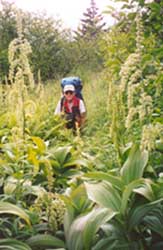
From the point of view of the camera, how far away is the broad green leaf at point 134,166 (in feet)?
8.66

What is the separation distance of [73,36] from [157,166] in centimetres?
1374

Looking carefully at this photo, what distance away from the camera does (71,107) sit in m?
6.73

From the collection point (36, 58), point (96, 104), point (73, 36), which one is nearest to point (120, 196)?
point (96, 104)

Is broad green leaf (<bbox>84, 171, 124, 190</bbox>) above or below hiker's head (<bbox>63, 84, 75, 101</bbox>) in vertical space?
below

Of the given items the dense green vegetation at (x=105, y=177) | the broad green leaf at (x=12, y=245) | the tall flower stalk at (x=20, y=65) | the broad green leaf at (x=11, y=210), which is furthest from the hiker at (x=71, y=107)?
the broad green leaf at (x=12, y=245)

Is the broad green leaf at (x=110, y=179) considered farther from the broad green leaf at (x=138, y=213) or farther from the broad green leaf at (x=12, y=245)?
the broad green leaf at (x=12, y=245)

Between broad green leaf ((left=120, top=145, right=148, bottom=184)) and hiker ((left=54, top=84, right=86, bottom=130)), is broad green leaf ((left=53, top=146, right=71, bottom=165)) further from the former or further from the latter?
hiker ((left=54, top=84, right=86, bottom=130))

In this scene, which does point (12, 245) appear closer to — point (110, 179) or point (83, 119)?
point (110, 179)

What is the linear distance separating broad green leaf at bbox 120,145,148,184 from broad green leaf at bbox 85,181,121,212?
144 mm

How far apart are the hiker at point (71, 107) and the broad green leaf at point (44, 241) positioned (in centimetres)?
381

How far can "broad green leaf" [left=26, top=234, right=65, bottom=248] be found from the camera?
2.42 meters

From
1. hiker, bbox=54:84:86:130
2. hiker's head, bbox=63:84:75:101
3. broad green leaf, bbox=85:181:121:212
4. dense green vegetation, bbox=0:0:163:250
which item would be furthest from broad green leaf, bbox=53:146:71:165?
hiker's head, bbox=63:84:75:101

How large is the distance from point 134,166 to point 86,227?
55 centimetres

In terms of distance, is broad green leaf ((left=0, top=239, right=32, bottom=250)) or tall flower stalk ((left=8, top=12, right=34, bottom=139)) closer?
broad green leaf ((left=0, top=239, right=32, bottom=250))
